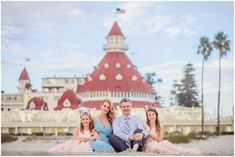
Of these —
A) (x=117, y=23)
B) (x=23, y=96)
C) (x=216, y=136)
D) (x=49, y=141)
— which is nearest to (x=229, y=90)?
(x=216, y=136)

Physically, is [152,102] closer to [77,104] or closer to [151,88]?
[151,88]

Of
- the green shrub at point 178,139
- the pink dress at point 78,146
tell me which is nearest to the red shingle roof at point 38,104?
the green shrub at point 178,139

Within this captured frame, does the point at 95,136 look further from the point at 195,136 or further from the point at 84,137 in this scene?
the point at 195,136

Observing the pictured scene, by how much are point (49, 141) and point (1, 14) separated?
3.62 metres

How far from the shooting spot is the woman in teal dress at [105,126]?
42.2 ft

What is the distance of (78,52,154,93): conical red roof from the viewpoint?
58.1 ft

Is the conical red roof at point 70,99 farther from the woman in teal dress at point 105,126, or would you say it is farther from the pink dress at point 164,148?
the pink dress at point 164,148

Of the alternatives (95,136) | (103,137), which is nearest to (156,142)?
(103,137)

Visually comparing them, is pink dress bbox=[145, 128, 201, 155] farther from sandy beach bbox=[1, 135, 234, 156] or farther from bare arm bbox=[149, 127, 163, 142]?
sandy beach bbox=[1, 135, 234, 156]

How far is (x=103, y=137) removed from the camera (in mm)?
12891

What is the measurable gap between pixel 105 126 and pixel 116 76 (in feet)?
23.6

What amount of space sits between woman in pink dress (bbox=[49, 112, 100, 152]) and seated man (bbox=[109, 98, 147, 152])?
1.44 ft

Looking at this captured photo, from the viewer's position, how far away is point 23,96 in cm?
1859

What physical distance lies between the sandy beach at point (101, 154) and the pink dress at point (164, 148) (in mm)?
156
